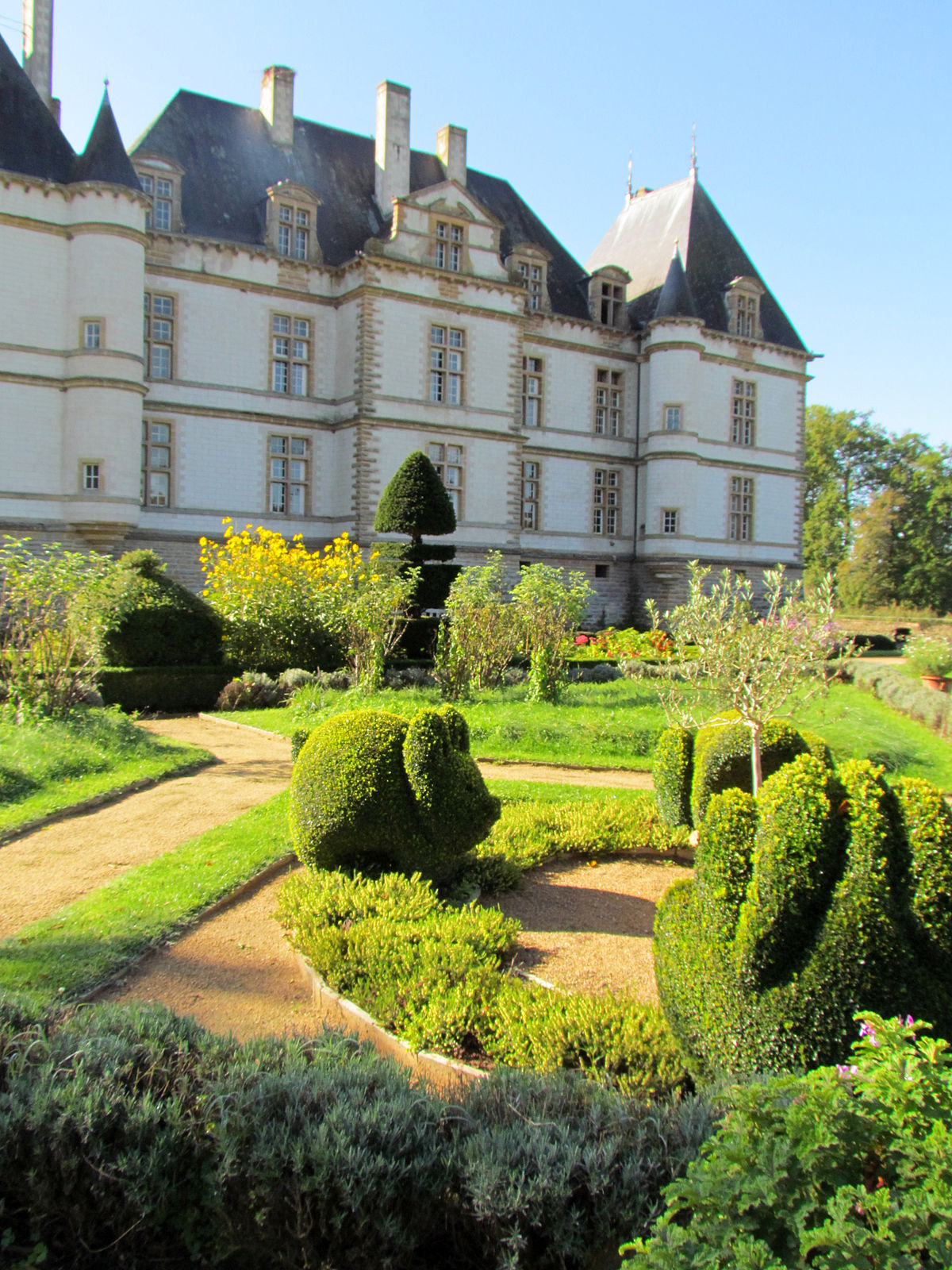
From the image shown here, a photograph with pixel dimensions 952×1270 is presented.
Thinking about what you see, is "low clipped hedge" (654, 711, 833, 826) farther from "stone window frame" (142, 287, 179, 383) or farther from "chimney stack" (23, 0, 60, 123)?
"chimney stack" (23, 0, 60, 123)

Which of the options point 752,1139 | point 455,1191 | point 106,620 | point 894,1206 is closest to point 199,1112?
point 455,1191

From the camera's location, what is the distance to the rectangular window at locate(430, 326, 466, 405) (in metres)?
25.0

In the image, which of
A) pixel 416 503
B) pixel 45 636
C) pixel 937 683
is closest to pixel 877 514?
pixel 937 683

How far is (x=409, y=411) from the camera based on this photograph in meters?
24.5

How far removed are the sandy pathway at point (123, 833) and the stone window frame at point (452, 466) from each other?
52.5 feet

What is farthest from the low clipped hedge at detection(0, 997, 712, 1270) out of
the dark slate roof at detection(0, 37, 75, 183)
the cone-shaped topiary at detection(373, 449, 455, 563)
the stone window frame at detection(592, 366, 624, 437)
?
the stone window frame at detection(592, 366, 624, 437)

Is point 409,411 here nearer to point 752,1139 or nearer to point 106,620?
point 106,620

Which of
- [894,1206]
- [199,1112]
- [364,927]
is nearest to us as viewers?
[894,1206]

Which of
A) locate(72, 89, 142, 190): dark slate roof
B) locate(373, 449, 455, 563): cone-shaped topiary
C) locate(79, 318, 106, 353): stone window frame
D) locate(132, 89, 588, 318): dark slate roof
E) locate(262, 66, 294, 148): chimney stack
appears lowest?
locate(373, 449, 455, 563): cone-shaped topiary

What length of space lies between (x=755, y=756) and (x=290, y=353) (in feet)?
67.1

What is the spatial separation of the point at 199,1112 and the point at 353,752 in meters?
2.75

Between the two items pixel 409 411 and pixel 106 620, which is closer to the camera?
pixel 106 620

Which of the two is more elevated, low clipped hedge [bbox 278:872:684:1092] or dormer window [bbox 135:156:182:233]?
dormer window [bbox 135:156:182:233]

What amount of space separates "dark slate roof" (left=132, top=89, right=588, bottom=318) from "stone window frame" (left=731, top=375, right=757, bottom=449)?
8658 millimetres
